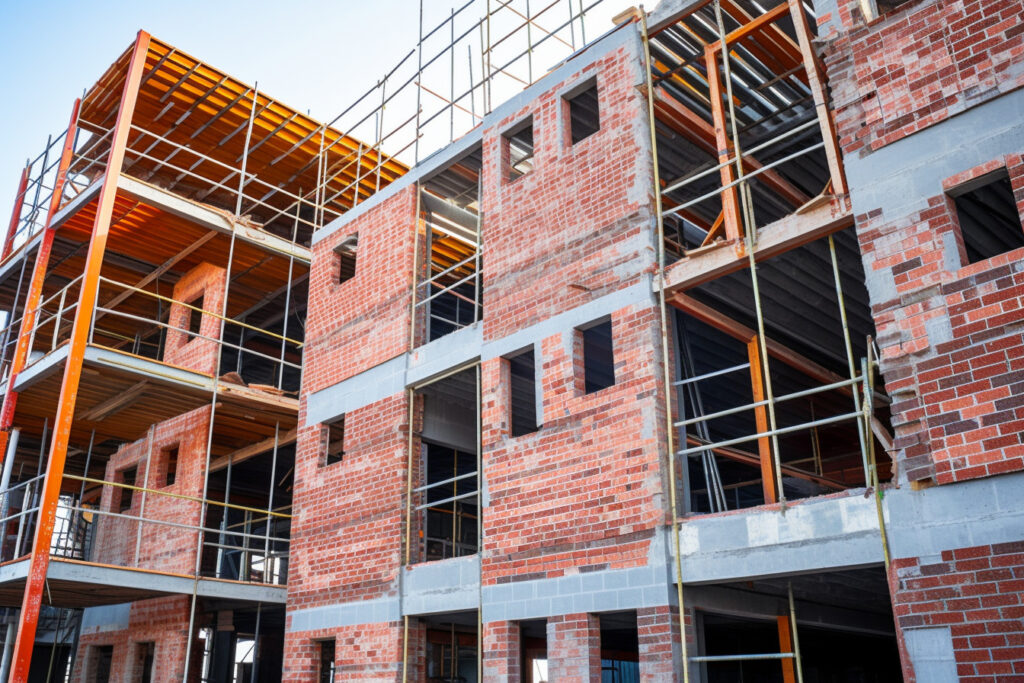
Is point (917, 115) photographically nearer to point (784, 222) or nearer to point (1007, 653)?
point (784, 222)

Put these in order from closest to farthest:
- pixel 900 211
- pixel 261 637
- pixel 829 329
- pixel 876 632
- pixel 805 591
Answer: pixel 900 211, pixel 805 591, pixel 876 632, pixel 829 329, pixel 261 637

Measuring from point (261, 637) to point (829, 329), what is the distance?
1520cm

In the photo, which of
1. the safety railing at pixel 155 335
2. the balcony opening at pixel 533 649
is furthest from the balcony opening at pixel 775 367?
the safety railing at pixel 155 335

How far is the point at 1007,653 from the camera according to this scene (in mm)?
6035

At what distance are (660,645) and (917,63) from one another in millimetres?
5835

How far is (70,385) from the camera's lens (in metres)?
12.8

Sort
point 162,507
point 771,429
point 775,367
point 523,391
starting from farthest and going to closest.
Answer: point 162,507, point 523,391, point 775,367, point 771,429

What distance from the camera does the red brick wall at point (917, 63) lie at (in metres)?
7.05

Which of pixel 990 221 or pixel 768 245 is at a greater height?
pixel 990 221

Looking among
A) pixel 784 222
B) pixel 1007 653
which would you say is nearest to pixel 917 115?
pixel 784 222

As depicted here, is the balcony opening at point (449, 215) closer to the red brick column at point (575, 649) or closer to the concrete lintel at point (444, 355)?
the concrete lintel at point (444, 355)

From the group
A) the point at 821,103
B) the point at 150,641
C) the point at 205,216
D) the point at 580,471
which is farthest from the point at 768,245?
the point at 150,641

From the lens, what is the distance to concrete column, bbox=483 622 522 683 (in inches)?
368

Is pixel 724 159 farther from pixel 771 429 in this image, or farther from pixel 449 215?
pixel 449 215
